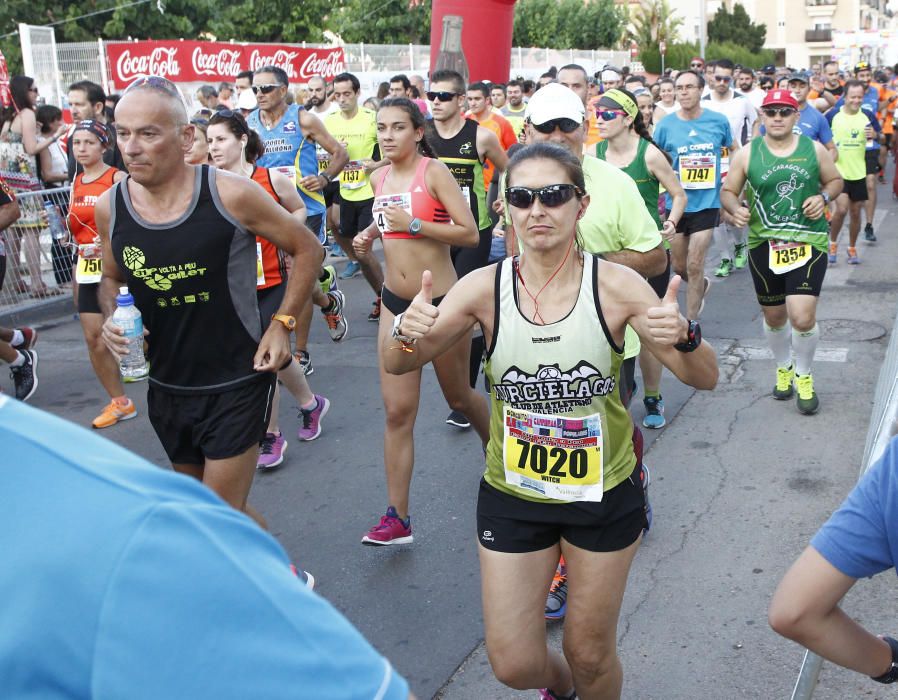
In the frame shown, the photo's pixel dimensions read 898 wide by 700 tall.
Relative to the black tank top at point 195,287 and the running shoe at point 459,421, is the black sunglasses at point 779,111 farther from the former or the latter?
the black tank top at point 195,287

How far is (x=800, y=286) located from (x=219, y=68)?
17591 millimetres

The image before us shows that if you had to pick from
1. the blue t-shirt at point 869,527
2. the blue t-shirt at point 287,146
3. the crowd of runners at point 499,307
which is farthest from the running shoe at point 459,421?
the blue t-shirt at point 869,527

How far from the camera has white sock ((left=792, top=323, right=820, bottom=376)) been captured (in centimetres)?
681

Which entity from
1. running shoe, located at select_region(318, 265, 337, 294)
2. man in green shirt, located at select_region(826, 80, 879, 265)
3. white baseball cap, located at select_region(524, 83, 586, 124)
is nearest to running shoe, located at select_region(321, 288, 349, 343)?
running shoe, located at select_region(318, 265, 337, 294)

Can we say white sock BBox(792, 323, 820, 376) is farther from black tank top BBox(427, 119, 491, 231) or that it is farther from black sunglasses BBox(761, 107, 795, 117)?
black tank top BBox(427, 119, 491, 231)

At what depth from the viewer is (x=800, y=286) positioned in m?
6.77

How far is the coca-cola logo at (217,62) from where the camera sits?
21.5 metres

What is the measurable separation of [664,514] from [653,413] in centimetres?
146

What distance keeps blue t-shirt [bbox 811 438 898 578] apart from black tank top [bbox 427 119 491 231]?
566 cm

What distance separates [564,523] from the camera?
316cm

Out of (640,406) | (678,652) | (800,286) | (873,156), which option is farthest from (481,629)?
(873,156)

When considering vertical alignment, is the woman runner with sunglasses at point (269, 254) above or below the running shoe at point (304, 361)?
above

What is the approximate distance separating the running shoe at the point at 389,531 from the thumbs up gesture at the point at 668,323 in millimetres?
2273

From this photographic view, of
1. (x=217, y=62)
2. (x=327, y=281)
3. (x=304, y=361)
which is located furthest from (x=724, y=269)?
(x=217, y=62)
